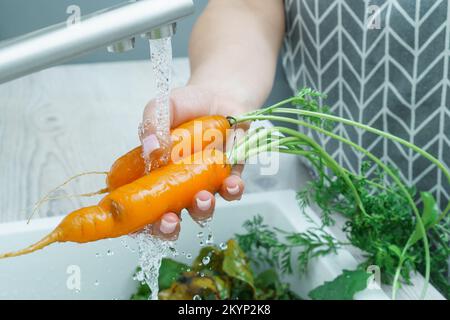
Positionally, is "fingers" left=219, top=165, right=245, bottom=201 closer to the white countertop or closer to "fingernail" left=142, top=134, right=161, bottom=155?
"fingernail" left=142, top=134, right=161, bottom=155

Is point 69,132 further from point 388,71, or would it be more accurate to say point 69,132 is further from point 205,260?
point 388,71

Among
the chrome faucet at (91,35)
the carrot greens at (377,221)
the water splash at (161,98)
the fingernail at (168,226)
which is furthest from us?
the carrot greens at (377,221)

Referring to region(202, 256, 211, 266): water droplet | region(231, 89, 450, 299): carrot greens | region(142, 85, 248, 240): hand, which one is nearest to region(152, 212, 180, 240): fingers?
region(142, 85, 248, 240): hand

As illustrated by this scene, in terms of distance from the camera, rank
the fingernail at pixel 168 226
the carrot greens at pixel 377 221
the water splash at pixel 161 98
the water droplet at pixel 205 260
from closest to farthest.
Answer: the water splash at pixel 161 98 < the fingernail at pixel 168 226 < the carrot greens at pixel 377 221 < the water droplet at pixel 205 260

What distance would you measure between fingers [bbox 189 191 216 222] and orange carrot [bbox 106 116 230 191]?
5 centimetres

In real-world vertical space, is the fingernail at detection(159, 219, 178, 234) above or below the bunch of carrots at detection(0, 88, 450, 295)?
below

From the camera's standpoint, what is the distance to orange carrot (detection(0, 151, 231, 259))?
0.52 metres

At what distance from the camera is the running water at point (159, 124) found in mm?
439

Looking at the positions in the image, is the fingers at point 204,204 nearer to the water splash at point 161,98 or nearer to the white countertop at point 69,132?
the water splash at point 161,98

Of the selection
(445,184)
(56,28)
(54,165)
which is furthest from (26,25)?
(56,28)

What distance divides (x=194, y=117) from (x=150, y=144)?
0.39 ft

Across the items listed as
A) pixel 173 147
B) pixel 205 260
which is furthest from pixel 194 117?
pixel 205 260

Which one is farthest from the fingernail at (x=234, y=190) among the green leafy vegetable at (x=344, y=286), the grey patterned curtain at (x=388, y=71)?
the grey patterned curtain at (x=388, y=71)

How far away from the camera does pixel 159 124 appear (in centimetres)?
56
